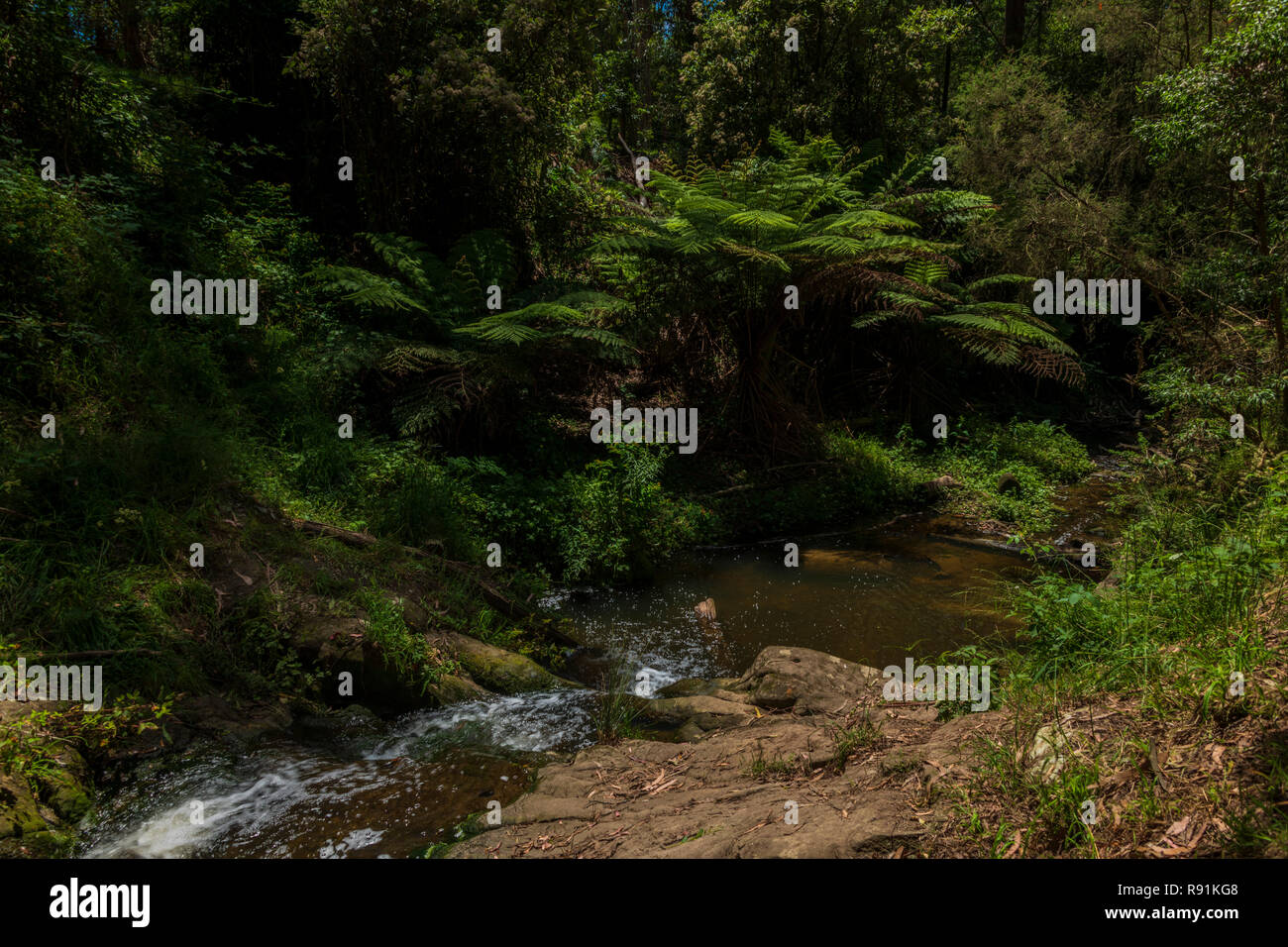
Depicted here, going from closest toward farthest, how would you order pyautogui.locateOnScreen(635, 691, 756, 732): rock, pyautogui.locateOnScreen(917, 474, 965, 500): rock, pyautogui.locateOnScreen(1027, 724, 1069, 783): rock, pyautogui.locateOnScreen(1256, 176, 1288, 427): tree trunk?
1. pyautogui.locateOnScreen(1027, 724, 1069, 783): rock
2. pyautogui.locateOnScreen(635, 691, 756, 732): rock
3. pyautogui.locateOnScreen(1256, 176, 1288, 427): tree trunk
4. pyautogui.locateOnScreen(917, 474, 965, 500): rock

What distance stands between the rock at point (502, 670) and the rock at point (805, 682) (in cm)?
122

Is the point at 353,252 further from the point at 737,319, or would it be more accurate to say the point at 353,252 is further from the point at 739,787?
the point at 739,787

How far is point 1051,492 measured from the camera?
845cm

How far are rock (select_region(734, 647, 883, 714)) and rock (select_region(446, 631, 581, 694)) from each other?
1221 mm

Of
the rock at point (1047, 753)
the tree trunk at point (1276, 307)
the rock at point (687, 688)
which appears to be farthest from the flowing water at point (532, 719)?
the tree trunk at point (1276, 307)

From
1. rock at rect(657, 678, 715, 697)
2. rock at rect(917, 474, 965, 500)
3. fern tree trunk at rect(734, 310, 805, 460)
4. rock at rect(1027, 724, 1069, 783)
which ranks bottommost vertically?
rock at rect(657, 678, 715, 697)

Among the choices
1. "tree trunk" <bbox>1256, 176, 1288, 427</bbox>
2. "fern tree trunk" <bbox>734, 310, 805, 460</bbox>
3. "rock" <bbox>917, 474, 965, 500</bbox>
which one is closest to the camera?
"tree trunk" <bbox>1256, 176, 1288, 427</bbox>

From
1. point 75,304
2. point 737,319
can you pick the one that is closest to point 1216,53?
point 737,319

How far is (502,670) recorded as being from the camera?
4.32m

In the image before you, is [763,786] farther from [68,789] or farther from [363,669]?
[68,789]

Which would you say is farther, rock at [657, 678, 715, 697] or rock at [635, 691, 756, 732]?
rock at [657, 678, 715, 697]

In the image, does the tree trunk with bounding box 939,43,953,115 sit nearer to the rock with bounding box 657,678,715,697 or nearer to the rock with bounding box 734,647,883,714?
the rock with bounding box 734,647,883,714

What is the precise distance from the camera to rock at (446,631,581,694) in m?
4.25

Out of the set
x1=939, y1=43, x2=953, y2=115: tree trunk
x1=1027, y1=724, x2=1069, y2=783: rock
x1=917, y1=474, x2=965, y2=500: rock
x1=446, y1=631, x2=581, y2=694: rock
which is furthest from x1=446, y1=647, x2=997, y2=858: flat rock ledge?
x1=939, y1=43, x2=953, y2=115: tree trunk
